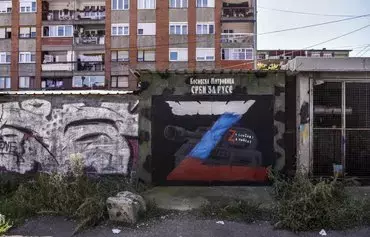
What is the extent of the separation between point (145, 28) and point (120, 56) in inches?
144

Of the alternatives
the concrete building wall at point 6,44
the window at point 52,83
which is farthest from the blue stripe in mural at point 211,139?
the concrete building wall at point 6,44

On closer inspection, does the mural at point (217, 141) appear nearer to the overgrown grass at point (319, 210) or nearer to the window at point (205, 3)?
the overgrown grass at point (319, 210)

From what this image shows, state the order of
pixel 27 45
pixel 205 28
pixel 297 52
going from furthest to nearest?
pixel 297 52
pixel 27 45
pixel 205 28

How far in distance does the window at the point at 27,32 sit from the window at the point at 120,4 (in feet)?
28.3

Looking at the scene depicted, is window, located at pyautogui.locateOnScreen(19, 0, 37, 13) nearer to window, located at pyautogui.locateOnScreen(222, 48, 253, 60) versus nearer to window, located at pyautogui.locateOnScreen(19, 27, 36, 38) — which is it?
window, located at pyautogui.locateOnScreen(19, 27, 36, 38)

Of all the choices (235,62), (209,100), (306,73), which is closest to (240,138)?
(209,100)

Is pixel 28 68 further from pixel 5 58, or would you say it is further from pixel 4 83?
pixel 4 83

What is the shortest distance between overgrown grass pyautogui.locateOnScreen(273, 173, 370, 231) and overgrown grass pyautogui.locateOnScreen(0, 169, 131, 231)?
3.18 m

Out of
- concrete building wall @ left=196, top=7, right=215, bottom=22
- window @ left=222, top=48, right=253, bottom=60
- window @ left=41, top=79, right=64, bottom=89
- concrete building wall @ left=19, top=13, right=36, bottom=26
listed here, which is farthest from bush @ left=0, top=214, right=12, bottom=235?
A: concrete building wall @ left=19, top=13, right=36, bottom=26

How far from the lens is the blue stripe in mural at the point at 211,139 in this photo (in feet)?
33.7

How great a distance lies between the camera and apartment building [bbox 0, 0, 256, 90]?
41438 mm

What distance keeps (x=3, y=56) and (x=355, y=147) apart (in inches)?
1647

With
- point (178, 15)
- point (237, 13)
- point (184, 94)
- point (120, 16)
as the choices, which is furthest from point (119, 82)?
point (184, 94)

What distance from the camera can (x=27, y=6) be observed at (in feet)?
148
